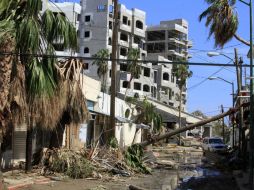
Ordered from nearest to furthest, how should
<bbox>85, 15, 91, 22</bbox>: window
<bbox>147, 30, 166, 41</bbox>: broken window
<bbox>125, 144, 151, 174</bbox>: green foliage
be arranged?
Answer: 1. <bbox>125, 144, 151, 174</bbox>: green foliage
2. <bbox>85, 15, 91, 22</bbox>: window
3. <bbox>147, 30, 166, 41</bbox>: broken window

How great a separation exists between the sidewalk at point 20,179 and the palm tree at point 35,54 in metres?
0.54

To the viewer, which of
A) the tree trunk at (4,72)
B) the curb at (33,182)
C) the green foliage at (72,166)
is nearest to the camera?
the tree trunk at (4,72)

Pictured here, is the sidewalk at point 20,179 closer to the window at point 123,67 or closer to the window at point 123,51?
the window at point 123,67

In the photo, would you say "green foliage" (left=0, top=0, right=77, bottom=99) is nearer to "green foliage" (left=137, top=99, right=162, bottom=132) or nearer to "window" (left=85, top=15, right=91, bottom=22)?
"green foliage" (left=137, top=99, right=162, bottom=132)

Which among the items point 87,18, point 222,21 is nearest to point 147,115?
point 222,21

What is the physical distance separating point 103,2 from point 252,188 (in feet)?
262

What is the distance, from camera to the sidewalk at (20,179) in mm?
16750

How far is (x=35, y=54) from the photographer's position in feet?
49.4

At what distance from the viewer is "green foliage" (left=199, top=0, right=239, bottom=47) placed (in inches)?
1115

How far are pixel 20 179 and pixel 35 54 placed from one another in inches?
204

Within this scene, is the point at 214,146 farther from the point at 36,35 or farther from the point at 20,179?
the point at 36,35

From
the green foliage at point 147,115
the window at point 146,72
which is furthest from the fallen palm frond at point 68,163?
the window at point 146,72

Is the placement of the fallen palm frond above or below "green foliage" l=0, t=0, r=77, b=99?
below

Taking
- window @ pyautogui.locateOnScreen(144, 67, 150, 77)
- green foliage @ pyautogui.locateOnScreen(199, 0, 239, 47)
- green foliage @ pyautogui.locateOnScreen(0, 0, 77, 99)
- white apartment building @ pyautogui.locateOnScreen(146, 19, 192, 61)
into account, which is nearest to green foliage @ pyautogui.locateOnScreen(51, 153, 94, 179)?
green foliage @ pyautogui.locateOnScreen(0, 0, 77, 99)
